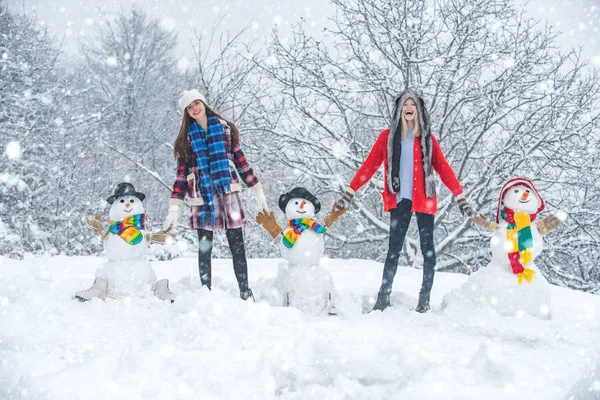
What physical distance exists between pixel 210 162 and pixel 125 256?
3.33 feet

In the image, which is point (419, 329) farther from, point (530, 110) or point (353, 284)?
point (530, 110)

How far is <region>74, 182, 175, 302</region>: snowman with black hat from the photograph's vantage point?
3.83 m

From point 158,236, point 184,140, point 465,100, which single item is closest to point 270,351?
point 158,236

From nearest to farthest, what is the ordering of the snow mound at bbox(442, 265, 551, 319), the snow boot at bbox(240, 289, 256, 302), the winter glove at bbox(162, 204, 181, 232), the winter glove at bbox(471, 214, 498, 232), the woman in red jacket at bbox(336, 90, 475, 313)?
the snow mound at bbox(442, 265, 551, 319) < the winter glove at bbox(471, 214, 498, 232) < the woman in red jacket at bbox(336, 90, 475, 313) < the snow boot at bbox(240, 289, 256, 302) < the winter glove at bbox(162, 204, 181, 232)

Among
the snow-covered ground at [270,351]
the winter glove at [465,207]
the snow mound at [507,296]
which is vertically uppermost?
the winter glove at [465,207]

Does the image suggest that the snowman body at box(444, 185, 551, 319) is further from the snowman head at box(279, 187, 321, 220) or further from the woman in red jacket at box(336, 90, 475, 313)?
the snowman head at box(279, 187, 321, 220)

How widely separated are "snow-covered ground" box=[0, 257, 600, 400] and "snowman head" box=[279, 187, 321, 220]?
80 cm

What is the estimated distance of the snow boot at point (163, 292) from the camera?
152 inches

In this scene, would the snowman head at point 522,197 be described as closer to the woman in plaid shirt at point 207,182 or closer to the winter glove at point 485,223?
the winter glove at point 485,223

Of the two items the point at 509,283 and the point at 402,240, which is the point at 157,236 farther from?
the point at 509,283

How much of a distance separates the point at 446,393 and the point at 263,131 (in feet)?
21.9

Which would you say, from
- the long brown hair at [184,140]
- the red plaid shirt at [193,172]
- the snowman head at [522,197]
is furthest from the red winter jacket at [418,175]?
the long brown hair at [184,140]

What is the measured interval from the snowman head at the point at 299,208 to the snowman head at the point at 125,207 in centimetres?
123

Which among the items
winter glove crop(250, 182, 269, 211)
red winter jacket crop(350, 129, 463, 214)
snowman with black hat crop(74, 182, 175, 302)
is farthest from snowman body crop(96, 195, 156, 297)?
red winter jacket crop(350, 129, 463, 214)
